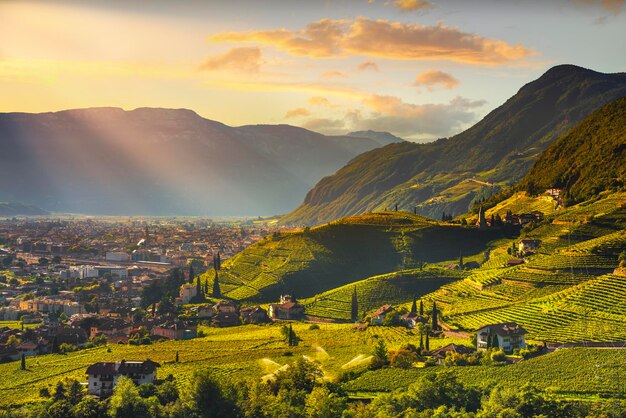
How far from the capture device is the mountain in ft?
368

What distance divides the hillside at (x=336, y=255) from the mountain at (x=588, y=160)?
57.1ft

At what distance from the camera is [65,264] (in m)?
154

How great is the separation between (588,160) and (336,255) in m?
46.5

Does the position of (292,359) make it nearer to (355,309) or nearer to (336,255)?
(355,309)

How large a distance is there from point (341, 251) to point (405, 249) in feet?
32.2

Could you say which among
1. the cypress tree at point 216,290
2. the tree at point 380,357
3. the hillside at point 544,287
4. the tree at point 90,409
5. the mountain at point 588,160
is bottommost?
the tree at point 90,409

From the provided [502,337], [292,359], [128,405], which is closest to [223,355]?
[292,359]

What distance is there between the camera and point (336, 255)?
113625 mm

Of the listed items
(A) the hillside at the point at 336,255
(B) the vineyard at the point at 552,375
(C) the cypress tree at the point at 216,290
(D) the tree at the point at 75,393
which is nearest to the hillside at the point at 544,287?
(A) the hillside at the point at 336,255

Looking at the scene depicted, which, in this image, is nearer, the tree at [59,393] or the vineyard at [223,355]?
the tree at [59,393]

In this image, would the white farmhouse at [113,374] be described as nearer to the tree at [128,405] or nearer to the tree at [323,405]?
the tree at [128,405]

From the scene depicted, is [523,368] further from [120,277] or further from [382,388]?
[120,277]

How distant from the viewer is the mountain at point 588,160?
368ft

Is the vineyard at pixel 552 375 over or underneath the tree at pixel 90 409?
over
